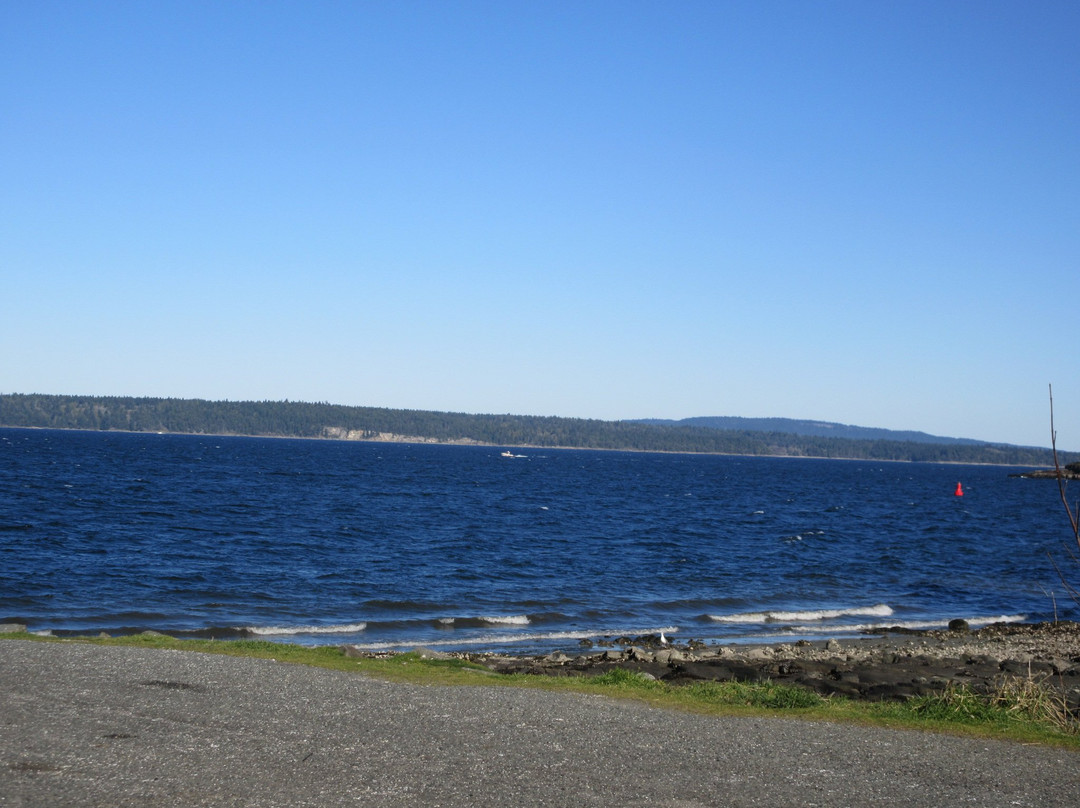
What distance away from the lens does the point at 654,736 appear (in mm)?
10789

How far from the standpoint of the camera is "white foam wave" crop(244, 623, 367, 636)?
918 inches

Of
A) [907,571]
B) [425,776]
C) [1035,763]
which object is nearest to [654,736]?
[425,776]

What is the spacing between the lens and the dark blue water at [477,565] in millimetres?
25812

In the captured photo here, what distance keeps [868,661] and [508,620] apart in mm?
Answer: 9817

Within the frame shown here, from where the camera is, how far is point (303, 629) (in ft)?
78.8

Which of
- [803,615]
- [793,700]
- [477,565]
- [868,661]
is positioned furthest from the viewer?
[477,565]

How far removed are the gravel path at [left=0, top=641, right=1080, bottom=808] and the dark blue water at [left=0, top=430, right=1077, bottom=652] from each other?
26.3ft

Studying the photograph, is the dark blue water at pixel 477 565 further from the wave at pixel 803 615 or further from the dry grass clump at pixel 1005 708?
the dry grass clump at pixel 1005 708

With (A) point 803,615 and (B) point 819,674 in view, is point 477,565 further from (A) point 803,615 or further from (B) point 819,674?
(B) point 819,674

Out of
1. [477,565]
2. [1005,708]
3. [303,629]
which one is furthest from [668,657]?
[477,565]

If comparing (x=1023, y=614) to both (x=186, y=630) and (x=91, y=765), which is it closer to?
(x=186, y=630)

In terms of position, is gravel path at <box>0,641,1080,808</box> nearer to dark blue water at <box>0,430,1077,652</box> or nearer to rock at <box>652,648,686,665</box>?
rock at <box>652,648,686,665</box>

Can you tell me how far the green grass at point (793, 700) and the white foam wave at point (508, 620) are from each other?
32.4 ft

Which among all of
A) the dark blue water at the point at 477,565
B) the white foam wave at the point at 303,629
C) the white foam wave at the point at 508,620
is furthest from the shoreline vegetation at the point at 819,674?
the white foam wave at the point at 303,629
